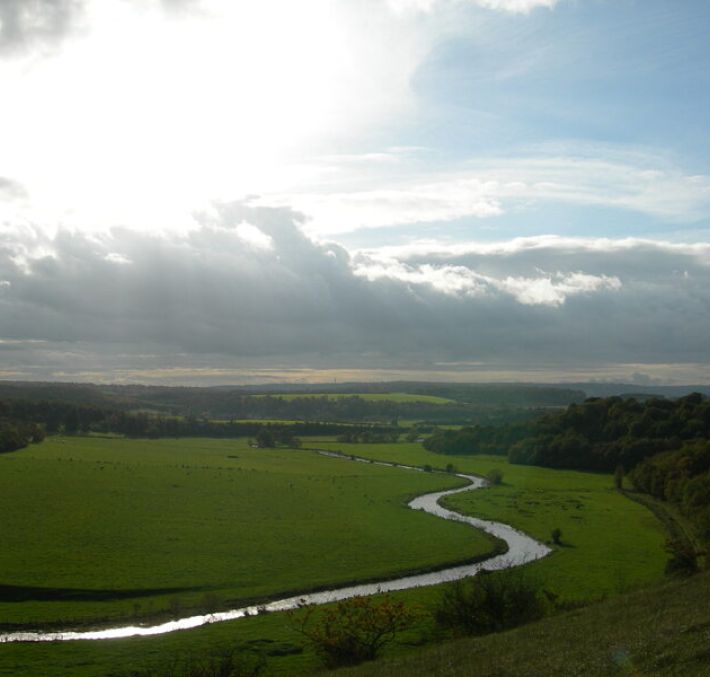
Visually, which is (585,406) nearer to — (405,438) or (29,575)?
(405,438)

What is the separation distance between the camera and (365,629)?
31047mm

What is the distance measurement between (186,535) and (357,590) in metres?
17.1

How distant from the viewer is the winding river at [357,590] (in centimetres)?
3678

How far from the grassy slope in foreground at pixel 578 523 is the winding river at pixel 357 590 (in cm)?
184

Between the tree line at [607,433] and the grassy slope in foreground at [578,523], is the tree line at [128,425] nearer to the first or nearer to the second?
the tree line at [607,433]

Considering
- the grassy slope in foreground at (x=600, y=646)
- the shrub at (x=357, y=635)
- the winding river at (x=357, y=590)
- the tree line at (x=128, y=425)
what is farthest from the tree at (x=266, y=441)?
the grassy slope in foreground at (x=600, y=646)

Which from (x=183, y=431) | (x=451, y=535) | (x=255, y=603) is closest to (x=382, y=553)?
(x=451, y=535)

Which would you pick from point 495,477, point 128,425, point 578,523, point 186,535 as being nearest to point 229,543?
point 186,535

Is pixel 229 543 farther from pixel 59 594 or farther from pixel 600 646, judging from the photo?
pixel 600 646

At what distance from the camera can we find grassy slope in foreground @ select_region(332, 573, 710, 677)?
60.8ft

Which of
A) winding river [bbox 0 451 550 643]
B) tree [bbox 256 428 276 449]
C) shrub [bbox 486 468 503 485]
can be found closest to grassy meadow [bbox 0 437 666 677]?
winding river [bbox 0 451 550 643]

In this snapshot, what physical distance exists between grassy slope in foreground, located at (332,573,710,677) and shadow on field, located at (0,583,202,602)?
20.5 m

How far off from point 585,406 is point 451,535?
7747 cm

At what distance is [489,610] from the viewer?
33.2 meters
